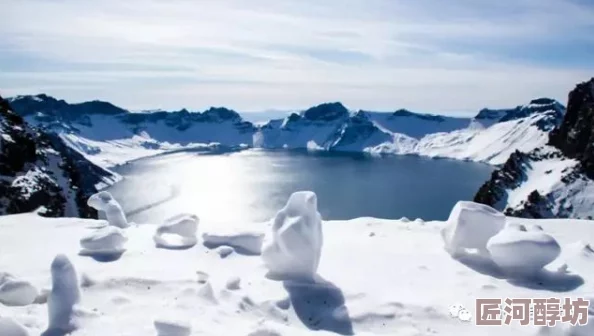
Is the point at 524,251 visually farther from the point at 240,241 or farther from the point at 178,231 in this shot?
the point at 178,231

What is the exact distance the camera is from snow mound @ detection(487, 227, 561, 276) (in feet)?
52.4

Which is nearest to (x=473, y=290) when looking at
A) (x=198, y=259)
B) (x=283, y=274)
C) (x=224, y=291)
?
(x=283, y=274)

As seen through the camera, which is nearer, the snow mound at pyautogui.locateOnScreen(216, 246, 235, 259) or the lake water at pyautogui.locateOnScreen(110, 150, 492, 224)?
the snow mound at pyautogui.locateOnScreen(216, 246, 235, 259)

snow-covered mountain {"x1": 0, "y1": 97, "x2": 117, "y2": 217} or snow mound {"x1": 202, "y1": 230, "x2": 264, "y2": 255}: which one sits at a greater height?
snow mound {"x1": 202, "y1": 230, "x2": 264, "y2": 255}

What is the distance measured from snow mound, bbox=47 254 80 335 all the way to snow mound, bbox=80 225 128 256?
477cm

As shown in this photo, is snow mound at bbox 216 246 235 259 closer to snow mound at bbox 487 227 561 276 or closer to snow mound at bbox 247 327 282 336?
snow mound at bbox 247 327 282 336

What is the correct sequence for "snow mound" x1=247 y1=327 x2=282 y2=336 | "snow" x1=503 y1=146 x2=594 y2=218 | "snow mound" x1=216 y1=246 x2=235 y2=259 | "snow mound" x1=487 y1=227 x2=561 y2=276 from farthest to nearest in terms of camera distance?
"snow" x1=503 y1=146 x2=594 y2=218
"snow mound" x1=216 y1=246 x2=235 y2=259
"snow mound" x1=487 y1=227 x2=561 y2=276
"snow mound" x1=247 y1=327 x2=282 y2=336

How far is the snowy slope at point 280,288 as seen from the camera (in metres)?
Result: 13.2

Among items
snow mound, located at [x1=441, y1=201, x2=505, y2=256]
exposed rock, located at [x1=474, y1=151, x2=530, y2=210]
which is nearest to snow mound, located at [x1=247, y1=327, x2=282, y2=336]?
snow mound, located at [x1=441, y1=201, x2=505, y2=256]

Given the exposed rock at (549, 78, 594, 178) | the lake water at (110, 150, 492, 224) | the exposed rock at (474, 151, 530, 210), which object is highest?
the exposed rock at (549, 78, 594, 178)

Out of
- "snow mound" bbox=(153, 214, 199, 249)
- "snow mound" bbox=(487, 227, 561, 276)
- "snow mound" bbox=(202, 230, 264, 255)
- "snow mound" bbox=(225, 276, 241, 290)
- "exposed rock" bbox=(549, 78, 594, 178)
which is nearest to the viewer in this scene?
"snow mound" bbox=(225, 276, 241, 290)

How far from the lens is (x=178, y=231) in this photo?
1989 centimetres

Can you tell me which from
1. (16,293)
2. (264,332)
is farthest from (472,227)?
(16,293)

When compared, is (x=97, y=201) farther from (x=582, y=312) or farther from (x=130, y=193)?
(x=130, y=193)
